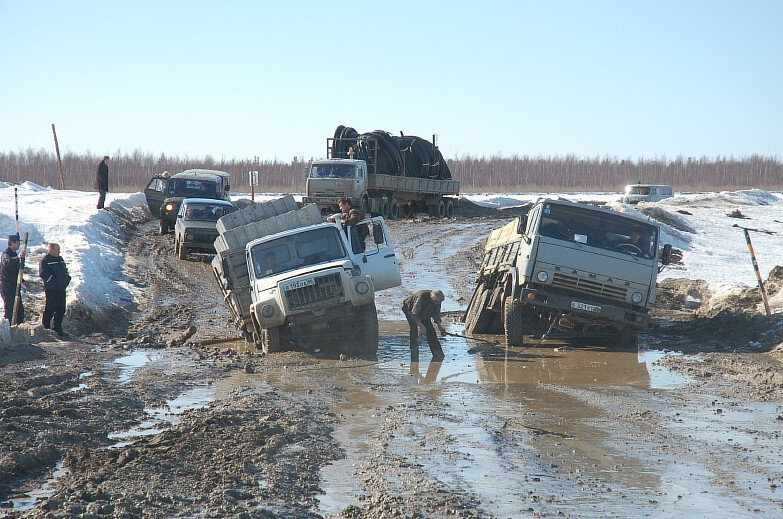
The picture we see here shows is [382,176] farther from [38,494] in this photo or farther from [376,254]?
[38,494]

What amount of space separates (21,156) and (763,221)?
7376cm

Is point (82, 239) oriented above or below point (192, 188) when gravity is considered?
below

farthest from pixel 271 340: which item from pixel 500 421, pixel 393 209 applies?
pixel 393 209

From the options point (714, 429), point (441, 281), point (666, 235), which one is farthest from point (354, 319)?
point (666, 235)

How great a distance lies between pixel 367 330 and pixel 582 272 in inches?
124

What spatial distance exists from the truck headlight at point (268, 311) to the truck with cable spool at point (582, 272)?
347 centimetres

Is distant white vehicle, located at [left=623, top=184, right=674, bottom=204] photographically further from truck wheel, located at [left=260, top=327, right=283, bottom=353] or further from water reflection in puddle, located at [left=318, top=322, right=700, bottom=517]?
truck wheel, located at [left=260, top=327, right=283, bottom=353]

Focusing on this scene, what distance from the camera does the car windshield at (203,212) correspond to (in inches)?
987

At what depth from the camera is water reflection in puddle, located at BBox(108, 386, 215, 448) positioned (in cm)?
802

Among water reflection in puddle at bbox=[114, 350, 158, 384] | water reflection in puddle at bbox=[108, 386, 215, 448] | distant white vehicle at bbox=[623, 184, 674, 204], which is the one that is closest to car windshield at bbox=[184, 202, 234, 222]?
water reflection in puddle at bbox=[114, 350, 158, 384]

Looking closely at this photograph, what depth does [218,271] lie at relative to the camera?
15156 millimetres

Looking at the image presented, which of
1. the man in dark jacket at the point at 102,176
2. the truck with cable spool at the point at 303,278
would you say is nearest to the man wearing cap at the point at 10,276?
the truck with cable spool at the point at 303,278

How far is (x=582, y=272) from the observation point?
13320mm

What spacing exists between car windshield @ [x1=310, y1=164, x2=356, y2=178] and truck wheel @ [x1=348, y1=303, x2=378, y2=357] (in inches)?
861
